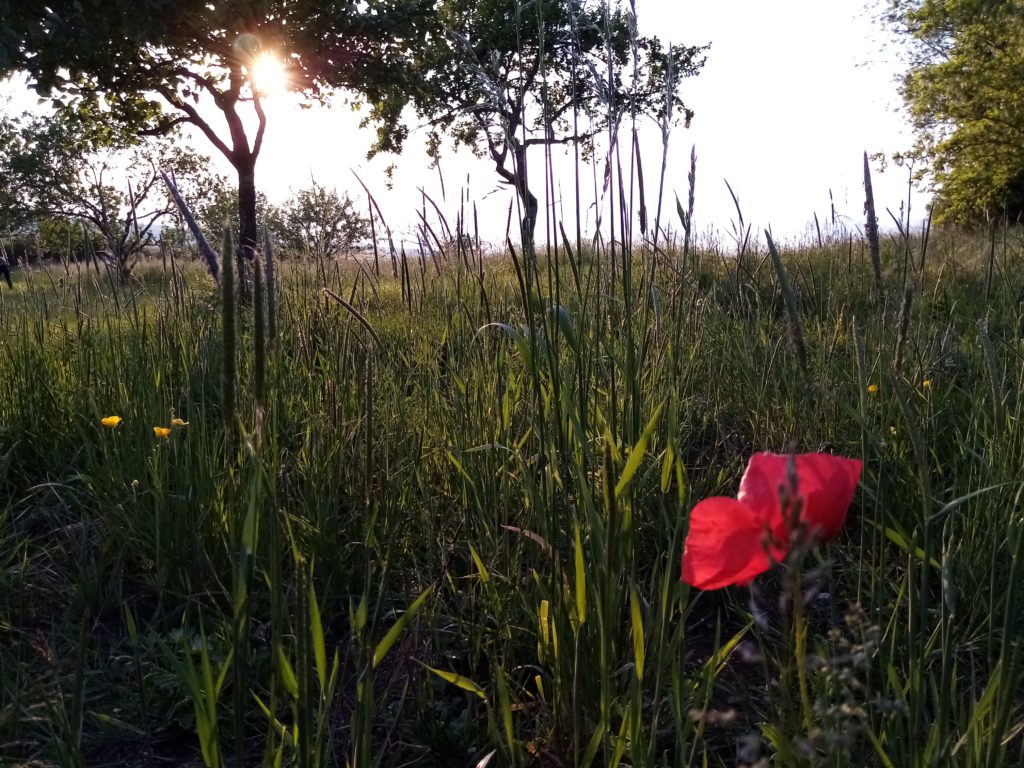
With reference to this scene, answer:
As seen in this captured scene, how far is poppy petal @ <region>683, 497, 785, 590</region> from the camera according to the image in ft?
1.62

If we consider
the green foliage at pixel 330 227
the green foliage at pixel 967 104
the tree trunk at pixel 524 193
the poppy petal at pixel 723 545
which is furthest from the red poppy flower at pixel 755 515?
the green foliage at pixel 967 104

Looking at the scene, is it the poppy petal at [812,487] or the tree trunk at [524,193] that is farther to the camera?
the tree trunk at [524,193]

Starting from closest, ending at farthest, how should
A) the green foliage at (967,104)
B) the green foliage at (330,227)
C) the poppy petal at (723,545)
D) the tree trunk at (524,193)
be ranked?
1. the poppy petal at (723,545)
2. the tree trunk at (524,193)
3. the green foliage at (330,227)
4. the green foliage at (967,104)

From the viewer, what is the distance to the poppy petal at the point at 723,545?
1.62 ft

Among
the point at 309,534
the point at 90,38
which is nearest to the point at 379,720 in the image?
the point at 309,534

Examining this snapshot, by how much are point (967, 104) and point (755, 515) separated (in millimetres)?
21465

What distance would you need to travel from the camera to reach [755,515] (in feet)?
1.59

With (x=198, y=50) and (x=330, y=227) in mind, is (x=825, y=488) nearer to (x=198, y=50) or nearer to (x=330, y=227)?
(x=330, y=227)

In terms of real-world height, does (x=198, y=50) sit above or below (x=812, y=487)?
above

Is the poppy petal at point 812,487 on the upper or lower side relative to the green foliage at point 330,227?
lower

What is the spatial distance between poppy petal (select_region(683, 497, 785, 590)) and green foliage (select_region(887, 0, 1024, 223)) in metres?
19.2

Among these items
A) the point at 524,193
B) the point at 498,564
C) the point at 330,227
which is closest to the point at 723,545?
the point at 524,193

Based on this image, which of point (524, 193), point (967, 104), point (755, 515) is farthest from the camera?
point (967, 104)

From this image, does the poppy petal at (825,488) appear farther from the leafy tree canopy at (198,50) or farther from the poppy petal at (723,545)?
the leafy tree canopy at (198,50)
